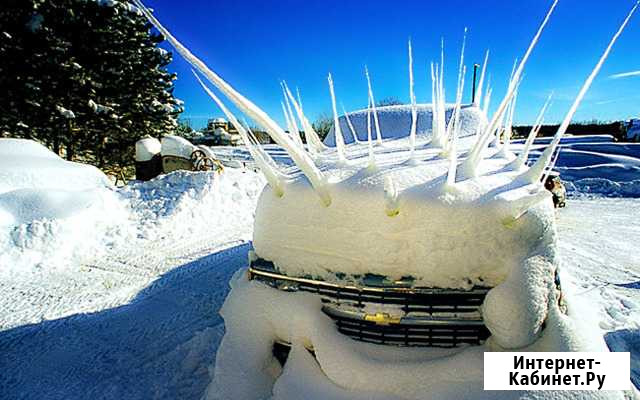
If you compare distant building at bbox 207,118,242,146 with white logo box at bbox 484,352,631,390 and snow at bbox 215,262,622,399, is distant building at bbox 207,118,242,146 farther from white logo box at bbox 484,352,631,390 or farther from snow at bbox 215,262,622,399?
white logo box at bbox 484,352,631,390

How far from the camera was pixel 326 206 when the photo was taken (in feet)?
5.65

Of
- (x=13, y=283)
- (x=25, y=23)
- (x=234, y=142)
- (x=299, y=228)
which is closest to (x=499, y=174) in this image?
(x=299, y=228)

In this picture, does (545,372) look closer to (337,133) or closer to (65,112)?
(337,133)

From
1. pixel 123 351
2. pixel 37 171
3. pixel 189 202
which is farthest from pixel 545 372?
pixel 37 171

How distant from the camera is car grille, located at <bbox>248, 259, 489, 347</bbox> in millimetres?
1523

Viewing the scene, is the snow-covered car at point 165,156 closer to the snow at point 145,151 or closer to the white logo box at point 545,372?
the snow at point 145,151

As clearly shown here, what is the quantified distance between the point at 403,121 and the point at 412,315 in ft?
10.5

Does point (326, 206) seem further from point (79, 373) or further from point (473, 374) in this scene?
point (79, 373)

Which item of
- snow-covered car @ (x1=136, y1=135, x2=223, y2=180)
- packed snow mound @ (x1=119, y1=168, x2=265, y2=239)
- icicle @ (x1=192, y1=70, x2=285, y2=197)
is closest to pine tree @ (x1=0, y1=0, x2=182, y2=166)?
snow-covered car @ (x1=136, y1=135, x2=223, y2=180)

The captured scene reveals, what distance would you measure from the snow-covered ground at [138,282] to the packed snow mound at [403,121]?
1834 mm

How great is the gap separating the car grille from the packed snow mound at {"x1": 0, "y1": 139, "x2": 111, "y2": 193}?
6003mm

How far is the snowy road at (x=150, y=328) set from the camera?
231cm

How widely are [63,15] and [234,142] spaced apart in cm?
1603

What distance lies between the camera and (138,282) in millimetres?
4000
